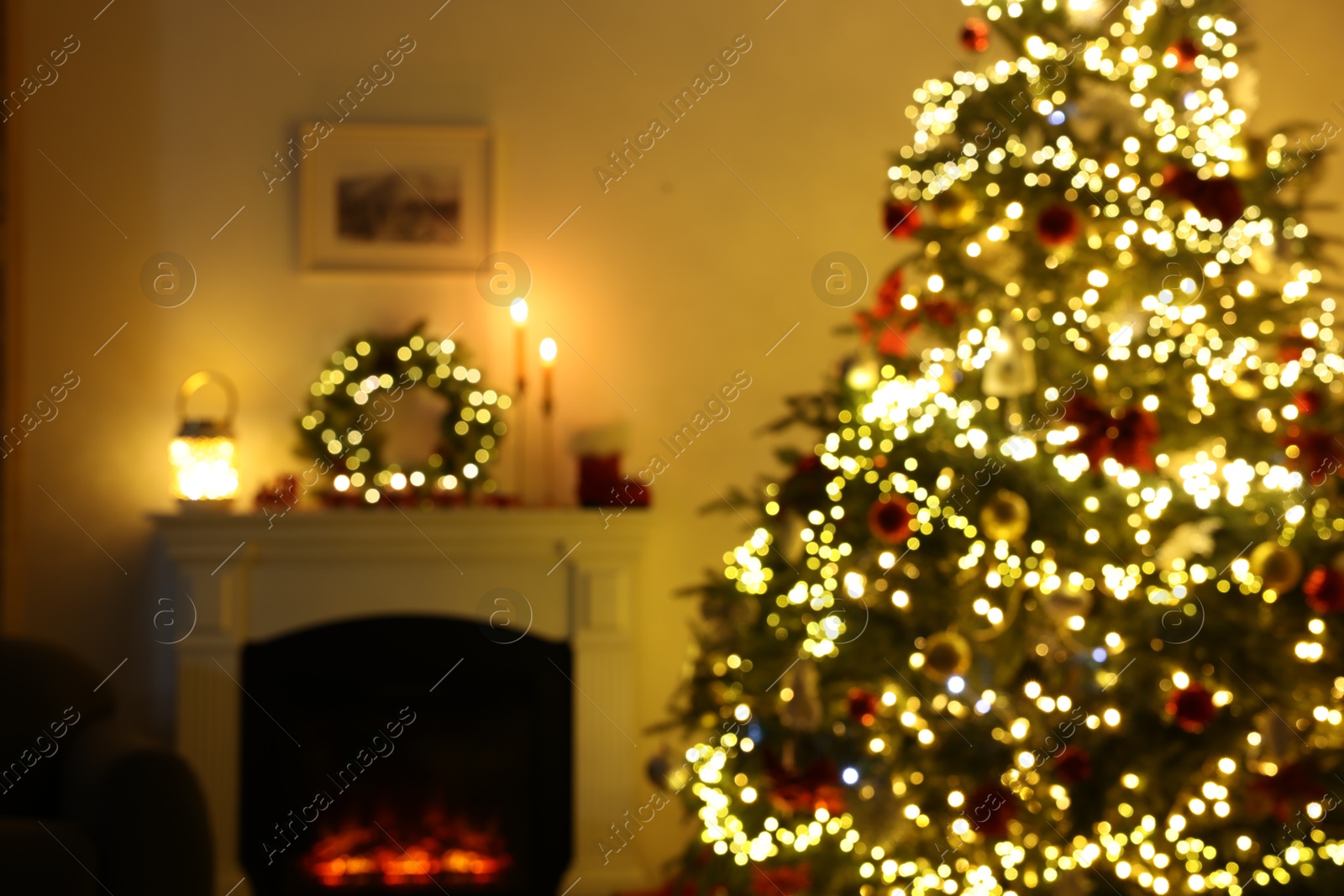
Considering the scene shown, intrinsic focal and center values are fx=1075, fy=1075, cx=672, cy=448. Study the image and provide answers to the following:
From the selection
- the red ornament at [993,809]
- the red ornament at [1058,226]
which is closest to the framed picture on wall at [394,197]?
the red ornament at [1058,226]

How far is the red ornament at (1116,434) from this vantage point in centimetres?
215

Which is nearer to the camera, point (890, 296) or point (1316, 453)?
point (1316, 453)

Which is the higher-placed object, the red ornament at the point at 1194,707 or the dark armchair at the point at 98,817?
the dark armchair at the point at 98,817

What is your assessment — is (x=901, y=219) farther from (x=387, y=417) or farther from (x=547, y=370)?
(x=387, y=417)

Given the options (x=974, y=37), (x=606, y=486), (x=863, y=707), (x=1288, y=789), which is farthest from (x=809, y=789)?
(x=974, y=37)

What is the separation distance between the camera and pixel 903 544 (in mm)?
2379

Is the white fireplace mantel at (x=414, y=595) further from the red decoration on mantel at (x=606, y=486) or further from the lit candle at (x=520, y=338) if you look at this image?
the lit candle at (x=520, y=338)

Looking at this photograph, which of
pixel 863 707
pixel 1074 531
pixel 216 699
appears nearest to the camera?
pixel 1074 531

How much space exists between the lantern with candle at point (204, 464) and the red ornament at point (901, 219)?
1.99 meters

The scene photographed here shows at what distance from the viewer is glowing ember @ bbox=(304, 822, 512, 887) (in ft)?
10.2

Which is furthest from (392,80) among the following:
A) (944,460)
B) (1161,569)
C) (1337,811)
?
(1337,811)

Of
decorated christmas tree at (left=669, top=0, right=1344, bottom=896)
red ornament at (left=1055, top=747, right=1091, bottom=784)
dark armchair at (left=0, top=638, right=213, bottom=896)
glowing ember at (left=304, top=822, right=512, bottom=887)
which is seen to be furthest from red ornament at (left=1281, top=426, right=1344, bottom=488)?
dark armchair at (left=0, top=638, right=213, bottom=896)

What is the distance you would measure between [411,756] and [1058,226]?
7.52ft

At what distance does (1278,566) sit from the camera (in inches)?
84.5
